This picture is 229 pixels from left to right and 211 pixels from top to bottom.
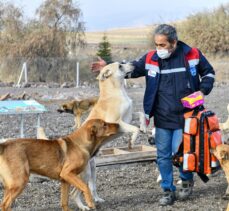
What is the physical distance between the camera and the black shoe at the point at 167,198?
745 cm

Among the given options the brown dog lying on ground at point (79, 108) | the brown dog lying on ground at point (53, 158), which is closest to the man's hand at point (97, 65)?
the brown dog lying on ground at point (53, 158)

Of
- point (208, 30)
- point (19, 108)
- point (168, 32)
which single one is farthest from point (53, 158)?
point (208, 30)

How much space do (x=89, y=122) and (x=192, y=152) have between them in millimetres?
A: 1446

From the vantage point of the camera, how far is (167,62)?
739cm

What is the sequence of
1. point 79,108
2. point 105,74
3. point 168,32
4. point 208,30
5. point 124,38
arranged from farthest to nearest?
1. point 124,38
2. point 208,30
3. point 79,108
4. point 105,74
5. point 168,32

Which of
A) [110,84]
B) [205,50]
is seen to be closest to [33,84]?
[205,50]

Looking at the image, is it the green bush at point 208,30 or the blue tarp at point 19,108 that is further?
the green bush at point 208,30

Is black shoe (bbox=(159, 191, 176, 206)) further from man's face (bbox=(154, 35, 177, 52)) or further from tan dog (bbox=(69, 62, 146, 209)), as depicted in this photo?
man's face (bbox=(154, 35, 177, 52))

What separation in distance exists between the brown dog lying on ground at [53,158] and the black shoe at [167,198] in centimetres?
113

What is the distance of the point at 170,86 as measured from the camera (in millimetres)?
7434

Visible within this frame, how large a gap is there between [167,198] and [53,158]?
174cm

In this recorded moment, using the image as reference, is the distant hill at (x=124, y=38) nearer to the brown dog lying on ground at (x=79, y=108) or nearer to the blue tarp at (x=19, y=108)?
the brown dog lying on ground at (x=79, y=108)

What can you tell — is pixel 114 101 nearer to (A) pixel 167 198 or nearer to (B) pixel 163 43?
(B) pixel 163 43

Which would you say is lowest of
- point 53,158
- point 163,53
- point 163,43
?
point 53,158
